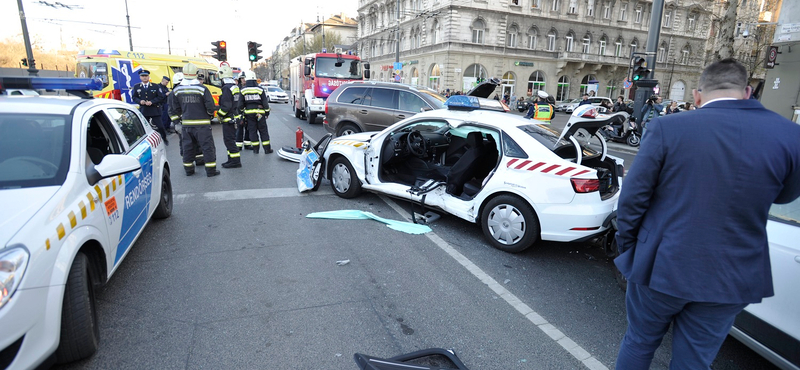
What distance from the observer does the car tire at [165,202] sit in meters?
5.08

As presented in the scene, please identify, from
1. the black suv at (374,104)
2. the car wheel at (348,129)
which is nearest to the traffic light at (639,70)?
the black suv at (374,104)

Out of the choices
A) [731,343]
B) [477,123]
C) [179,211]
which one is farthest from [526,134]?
[179,211]

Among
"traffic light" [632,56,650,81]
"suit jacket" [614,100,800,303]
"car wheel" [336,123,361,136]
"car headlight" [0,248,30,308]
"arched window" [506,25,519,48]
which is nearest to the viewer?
"suit jacket" [614,100,800,303]

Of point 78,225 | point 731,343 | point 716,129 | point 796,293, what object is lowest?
point 731,343

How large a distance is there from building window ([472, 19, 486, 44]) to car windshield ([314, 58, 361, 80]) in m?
25.2

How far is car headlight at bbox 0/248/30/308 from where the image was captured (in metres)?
1.94

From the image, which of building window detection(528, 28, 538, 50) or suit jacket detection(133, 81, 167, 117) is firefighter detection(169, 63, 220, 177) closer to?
suit jacket detection(133, 81, 167, 117)

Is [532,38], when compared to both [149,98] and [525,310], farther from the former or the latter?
[525,310]

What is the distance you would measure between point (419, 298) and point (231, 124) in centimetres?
668

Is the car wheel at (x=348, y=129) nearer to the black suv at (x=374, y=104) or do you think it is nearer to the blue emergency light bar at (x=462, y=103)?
the black suv at (x=374, y=104)

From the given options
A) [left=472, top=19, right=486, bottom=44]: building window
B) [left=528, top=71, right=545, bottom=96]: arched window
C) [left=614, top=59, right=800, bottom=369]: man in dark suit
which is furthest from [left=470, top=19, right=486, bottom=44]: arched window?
[left=614, top=59, right=800, bottom=369]: man in dark suit

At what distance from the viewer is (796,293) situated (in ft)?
7.34

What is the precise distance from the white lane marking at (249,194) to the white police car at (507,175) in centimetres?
71

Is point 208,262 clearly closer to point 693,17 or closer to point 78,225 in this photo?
point 78,225
